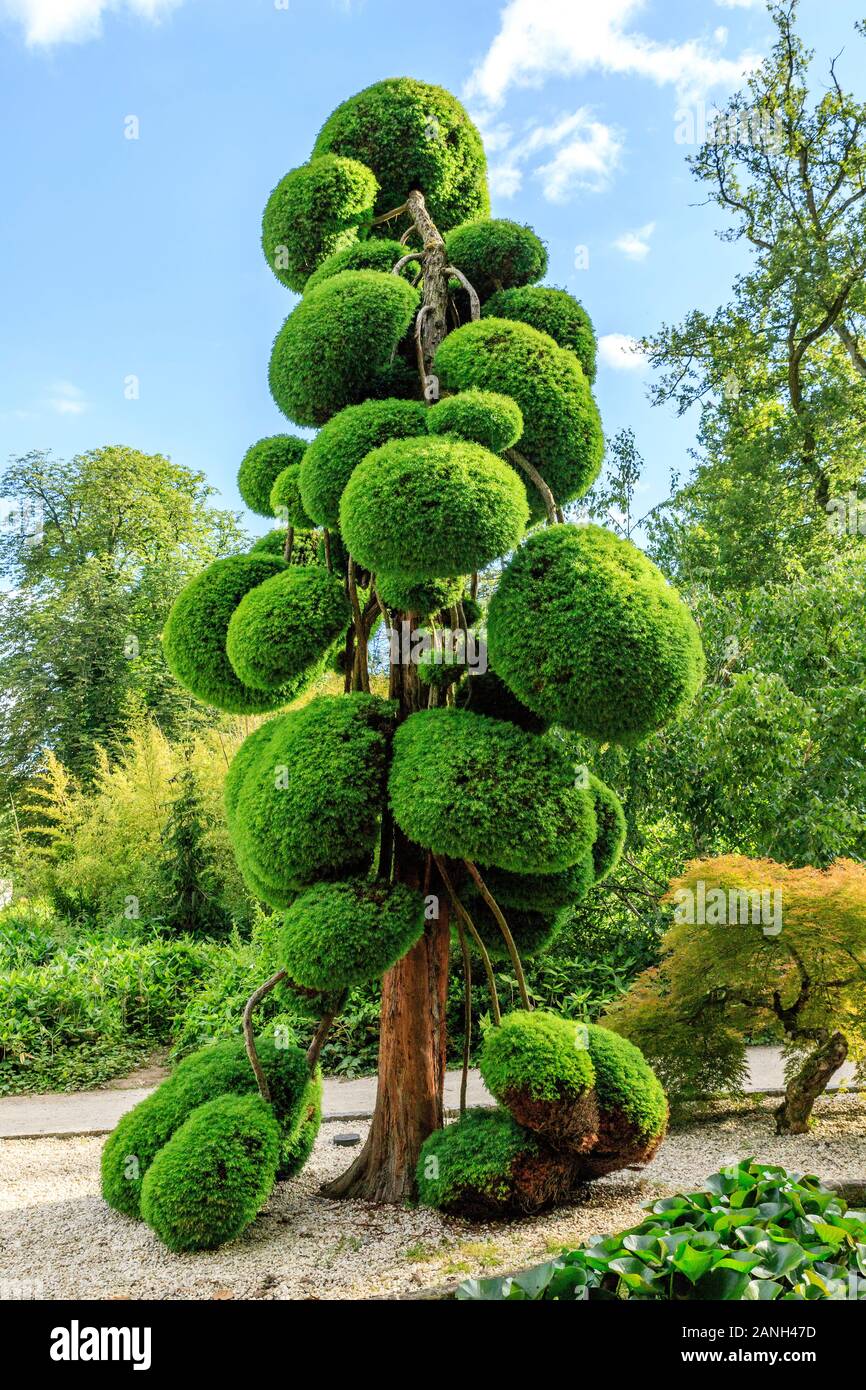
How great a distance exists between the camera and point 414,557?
12.9 ft

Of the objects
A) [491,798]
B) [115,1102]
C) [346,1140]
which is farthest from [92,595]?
[491,798]

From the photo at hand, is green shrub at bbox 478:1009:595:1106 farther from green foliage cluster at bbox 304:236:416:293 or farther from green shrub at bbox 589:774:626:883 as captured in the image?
green foliage cluster at bbox 304:236:416:293

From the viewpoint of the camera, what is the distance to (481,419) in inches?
165

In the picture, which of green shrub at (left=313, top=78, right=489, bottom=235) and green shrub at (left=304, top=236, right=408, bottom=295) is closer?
green shrub at (left=304, top=236, right=408, bottom=295)

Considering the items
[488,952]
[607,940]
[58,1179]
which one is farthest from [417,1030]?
[607,940]

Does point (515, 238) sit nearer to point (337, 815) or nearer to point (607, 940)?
point (337, 815)

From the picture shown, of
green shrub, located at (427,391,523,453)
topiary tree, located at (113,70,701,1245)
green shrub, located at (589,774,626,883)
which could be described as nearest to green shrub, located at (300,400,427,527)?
topiary tree, located at (113,70,701,1245)

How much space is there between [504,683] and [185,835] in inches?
297

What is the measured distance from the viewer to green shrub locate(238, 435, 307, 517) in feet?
16.9

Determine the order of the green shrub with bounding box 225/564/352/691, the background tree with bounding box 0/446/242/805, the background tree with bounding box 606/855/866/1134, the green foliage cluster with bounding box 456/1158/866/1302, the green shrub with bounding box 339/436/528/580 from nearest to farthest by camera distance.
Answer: the green foliage cluster with bounding box 456/1158/866/1302
the green shrub with bounding box 339/436/528/580
the green shrub with bounding box 225/564/352/691
the background tree with bounding box 606/855/866/1134
the background tree with bounding box 0/446/242/805

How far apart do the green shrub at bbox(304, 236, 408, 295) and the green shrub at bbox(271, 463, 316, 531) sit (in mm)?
880

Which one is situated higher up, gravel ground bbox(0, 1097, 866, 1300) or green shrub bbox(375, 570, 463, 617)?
green shrub bbox(375, 570, 463, 617)

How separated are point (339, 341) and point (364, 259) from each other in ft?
2.37

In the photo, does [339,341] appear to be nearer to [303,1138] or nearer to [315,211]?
[315,211]
